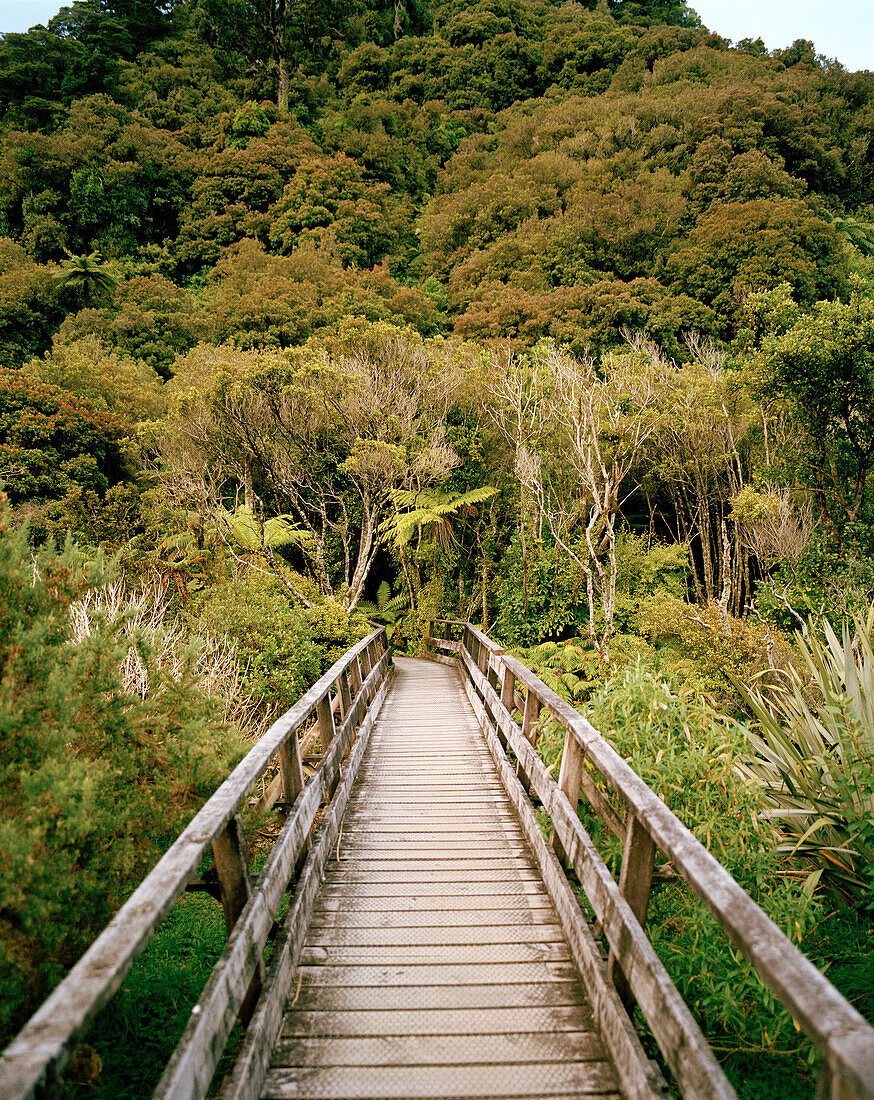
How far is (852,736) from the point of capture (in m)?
3.16

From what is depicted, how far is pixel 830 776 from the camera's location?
3461mm

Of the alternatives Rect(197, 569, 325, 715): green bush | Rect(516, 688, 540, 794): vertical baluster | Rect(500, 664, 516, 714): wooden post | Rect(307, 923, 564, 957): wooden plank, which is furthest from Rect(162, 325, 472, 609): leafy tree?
Rect(307, 923, 564, 957): wooden plank

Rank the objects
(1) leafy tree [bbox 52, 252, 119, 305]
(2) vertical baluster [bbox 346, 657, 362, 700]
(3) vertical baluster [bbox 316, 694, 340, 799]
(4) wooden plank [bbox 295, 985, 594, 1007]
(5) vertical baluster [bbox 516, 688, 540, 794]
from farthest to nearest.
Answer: (1) leafy tree [bbox 52, 252, 119, 305], (2) vertical baluster [bbox 346, 657, 362, 700], (5) vertical baluster [bbox 516, 688, 540, 794], (3) vertical baluster [bbox 316, 694, 340, 799], (4) wooden plank [bbox 295, 985, 594, 1007]

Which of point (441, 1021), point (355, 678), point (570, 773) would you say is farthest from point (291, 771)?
point (355, 678)

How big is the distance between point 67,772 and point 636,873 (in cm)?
235

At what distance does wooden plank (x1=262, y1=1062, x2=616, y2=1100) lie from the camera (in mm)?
1981

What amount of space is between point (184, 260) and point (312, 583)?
26535 mm

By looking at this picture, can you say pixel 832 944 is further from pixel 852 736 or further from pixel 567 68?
pixel 567 68

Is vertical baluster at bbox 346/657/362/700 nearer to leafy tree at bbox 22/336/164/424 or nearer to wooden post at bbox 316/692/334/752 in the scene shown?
wooden post at bbox 316/692/334/752

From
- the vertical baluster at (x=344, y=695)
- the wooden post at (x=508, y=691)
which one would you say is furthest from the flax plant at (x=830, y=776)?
the vertical baluster at (x=344, y=695)

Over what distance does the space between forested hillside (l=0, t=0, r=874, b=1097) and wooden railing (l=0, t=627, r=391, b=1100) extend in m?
0.52

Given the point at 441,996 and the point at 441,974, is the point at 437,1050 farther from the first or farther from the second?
the point at 441,974

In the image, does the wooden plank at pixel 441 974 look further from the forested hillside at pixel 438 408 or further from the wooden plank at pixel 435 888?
the forested hillside at pixel 438 408

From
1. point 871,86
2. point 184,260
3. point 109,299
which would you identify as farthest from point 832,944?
point 871,86
